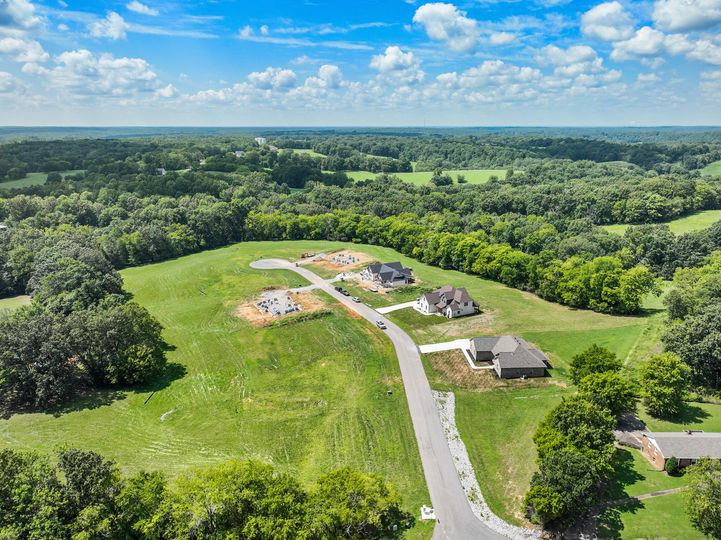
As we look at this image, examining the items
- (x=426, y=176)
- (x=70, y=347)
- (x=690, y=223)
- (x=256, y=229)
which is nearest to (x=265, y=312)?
(x=70, y=347)

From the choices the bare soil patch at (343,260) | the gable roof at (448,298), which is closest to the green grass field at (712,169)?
the bare soil patch at (343,260)

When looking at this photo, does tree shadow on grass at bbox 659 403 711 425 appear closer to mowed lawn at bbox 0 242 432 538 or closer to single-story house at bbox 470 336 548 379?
single-story house at bbox 470 336 548 379

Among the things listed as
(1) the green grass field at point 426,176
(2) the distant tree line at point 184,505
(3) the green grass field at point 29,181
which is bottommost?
(2) the distant tree line at point 184,505

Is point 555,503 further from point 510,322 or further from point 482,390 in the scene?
point 510,322

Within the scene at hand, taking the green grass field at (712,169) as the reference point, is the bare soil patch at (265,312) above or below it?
below

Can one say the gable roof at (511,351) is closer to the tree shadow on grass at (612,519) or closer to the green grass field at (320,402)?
the green grass field at (320,402)

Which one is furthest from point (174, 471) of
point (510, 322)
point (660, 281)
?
point (660, 281)

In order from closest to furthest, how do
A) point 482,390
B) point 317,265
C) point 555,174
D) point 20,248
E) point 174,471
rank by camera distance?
point 174,471, point 482,390, point 20,248, point 317,265, point 555,174
